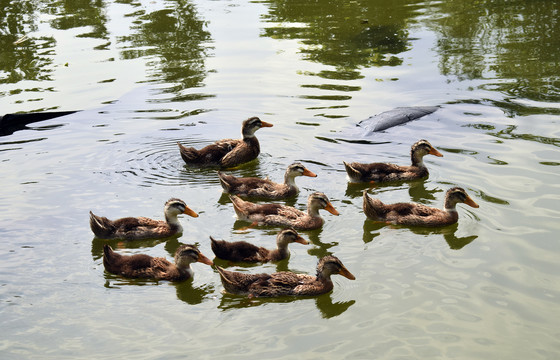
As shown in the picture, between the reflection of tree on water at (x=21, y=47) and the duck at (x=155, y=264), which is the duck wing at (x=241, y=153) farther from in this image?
the reflection of tree on water at (x=21, y=47)

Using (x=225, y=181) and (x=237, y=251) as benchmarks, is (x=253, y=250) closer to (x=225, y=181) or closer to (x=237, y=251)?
(x=237, y=251)

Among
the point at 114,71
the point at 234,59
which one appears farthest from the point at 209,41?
the point at 114,71

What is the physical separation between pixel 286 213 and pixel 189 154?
2.46 meters

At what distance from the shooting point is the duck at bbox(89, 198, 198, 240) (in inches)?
386

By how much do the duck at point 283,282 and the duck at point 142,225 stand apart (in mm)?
1698

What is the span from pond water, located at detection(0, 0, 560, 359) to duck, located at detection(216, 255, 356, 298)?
0.12 meters

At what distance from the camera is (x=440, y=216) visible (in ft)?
33.0

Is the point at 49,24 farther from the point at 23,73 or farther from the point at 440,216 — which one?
the point at 440,216

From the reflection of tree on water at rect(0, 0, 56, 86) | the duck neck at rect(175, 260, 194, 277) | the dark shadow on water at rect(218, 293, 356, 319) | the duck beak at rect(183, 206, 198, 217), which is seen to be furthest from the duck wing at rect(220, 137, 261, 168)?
the reflection of tree on water at rect(0, 0, 56, 86)

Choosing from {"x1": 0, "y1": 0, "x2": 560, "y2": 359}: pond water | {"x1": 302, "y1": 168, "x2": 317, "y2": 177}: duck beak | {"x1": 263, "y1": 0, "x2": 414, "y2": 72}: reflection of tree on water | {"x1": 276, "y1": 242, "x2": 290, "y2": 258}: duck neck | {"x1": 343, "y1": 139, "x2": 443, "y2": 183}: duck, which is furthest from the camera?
{"x1": 263, "y1": 0, "x2": 414, "y2": 72}: reflection of tree on water

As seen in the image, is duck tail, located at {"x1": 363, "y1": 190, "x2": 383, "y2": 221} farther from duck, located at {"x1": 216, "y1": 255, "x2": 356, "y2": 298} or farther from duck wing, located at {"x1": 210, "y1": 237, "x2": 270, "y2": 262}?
duck, located at {"x1": 216, "y1": 255, "x2": 356, "y2": 298}

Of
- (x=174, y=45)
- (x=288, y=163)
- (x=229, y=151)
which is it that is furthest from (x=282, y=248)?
(x=174, y=45)

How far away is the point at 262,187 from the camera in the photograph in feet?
37.0

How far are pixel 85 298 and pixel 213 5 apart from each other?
15039 millimetres
